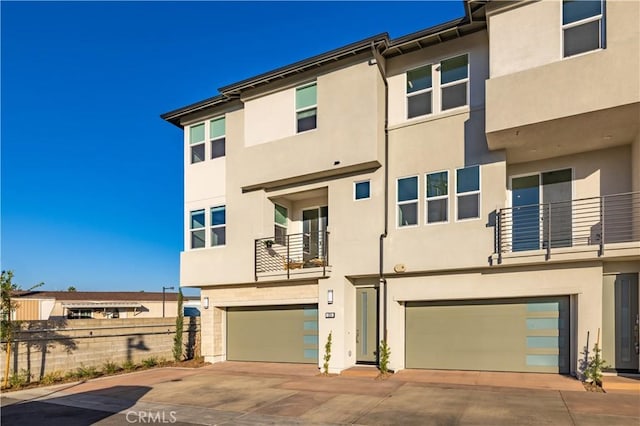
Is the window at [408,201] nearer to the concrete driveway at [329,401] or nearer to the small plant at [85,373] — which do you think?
the concrete driveway at [329,401]

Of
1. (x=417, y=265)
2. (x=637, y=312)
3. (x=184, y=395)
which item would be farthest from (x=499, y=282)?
(x=184, y=395)

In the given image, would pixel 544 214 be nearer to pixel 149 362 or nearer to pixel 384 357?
pixel 384 357

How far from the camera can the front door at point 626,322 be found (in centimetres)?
1007

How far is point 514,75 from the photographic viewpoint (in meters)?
10.4

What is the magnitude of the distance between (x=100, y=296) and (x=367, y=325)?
1378 inches

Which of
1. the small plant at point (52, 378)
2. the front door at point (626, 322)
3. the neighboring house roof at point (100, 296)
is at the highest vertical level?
the front door at point (626, 322)

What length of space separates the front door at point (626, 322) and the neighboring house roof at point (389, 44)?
23.5 ft

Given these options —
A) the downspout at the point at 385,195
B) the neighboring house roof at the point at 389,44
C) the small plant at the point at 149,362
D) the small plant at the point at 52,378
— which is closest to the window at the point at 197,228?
the small plant at the point at 149,362

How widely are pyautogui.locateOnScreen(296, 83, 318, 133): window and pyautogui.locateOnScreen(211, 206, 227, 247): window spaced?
4167 millimetres

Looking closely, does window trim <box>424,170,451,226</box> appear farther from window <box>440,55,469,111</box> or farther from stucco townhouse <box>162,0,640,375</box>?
window <box>440,55,469,111</box>

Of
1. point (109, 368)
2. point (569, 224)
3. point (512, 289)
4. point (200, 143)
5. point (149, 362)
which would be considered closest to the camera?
point (512, 289)

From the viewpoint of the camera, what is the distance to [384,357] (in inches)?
471

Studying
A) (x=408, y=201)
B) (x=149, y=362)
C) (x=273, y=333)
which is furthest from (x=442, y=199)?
(x=149, y=362)

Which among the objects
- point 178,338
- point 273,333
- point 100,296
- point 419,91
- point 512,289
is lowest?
point 100,296
